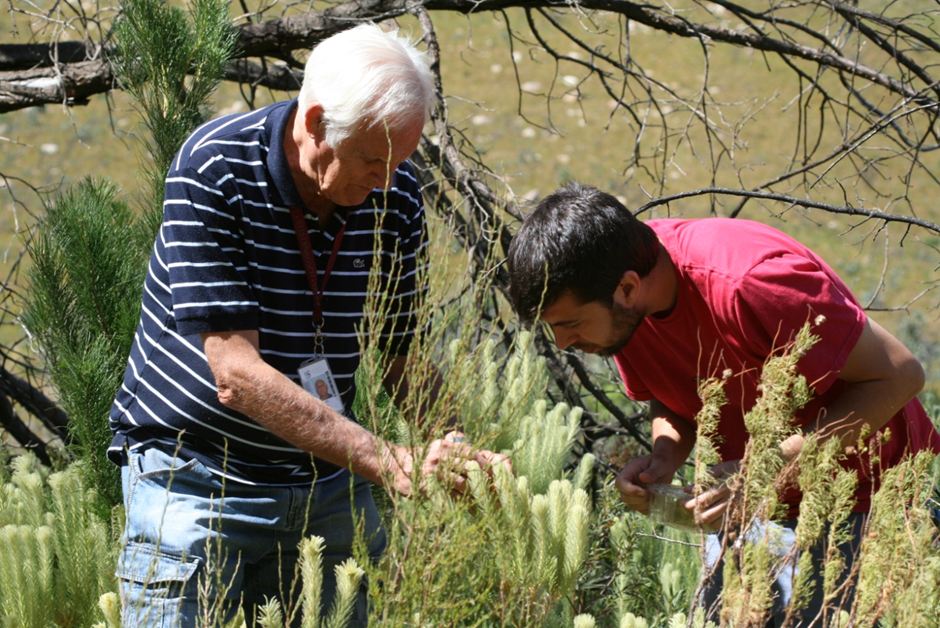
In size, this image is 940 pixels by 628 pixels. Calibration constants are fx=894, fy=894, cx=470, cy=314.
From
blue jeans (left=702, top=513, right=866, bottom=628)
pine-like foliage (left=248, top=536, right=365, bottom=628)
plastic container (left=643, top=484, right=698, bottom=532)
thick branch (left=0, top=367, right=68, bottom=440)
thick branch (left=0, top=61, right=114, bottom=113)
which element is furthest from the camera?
thick branch (left=0, top=367, right=68, bottom=440)

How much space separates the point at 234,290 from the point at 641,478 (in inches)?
43.5

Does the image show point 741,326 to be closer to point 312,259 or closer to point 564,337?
point 564,337

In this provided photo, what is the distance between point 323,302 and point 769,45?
2.62m

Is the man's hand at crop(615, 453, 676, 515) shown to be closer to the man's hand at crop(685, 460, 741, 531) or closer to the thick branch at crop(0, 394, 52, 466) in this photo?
the man's hand at crop(685, 460, 741, 531)

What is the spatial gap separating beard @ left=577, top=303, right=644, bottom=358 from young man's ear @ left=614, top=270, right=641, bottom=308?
0.01m

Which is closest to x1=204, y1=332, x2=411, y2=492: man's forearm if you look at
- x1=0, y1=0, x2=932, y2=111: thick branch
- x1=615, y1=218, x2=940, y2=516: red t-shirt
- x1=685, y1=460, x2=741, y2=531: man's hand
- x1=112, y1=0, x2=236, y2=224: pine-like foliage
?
x1=685, y1=460, x2=741, y2=531: man's hand

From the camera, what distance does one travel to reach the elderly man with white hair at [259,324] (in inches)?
75.5

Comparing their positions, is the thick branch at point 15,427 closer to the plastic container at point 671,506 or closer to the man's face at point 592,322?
the man's face at point 592,322

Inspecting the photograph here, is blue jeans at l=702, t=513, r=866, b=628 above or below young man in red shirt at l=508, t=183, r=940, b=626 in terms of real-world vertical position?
below

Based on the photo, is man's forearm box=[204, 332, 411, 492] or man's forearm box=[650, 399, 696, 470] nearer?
man's forearm box=[204, 332, 411, 492]

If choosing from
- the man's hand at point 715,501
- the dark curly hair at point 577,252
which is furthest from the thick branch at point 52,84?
the man's hand at point 715,501

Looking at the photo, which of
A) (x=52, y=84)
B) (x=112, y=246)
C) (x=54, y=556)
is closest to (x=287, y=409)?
(x=54, y=556)

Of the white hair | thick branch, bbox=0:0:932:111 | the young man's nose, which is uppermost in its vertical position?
thick branch, bbox=0:0:932:111

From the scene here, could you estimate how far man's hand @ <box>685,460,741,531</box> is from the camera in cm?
181
